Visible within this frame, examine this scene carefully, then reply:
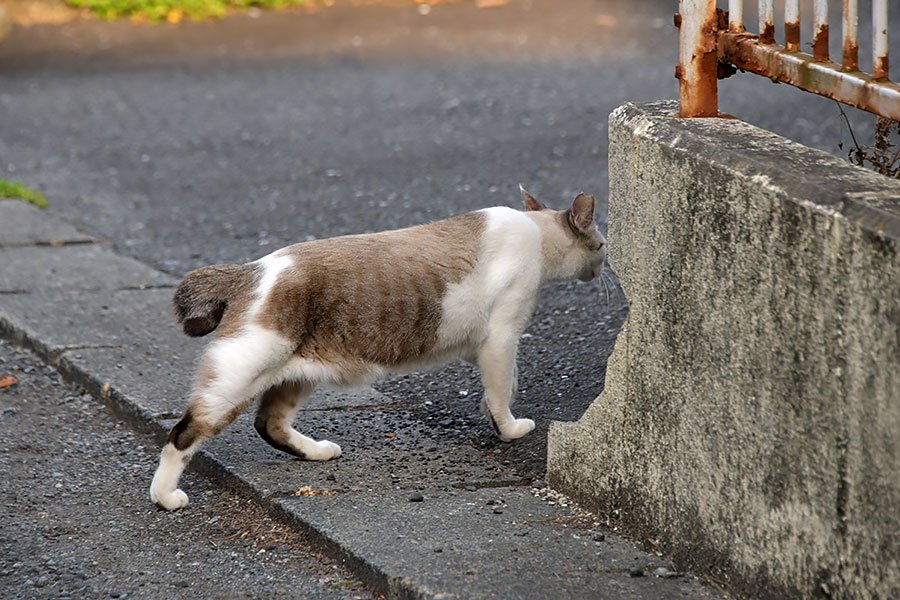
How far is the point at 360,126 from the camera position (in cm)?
845

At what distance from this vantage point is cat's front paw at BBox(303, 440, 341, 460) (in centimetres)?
374

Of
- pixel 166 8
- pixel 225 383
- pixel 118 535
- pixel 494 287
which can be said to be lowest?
pixel 118 535

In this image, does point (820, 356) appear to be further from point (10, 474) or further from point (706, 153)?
point (10, 474)

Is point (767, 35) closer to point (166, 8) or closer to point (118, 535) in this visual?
point (118, 535)

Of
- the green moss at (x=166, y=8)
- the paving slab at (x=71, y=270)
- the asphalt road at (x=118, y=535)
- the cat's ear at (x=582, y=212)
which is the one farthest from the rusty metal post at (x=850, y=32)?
the green moss at (x=166, y=8)

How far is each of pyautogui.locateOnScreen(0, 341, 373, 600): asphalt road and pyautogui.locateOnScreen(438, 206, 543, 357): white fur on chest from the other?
2.81 ft

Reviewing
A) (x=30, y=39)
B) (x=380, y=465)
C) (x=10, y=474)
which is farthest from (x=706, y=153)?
(x=30, y=39)

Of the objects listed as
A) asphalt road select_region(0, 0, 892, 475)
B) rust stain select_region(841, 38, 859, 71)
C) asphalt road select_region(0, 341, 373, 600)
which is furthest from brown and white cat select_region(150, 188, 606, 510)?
rust stain select_region(841, 38, 859, 71)

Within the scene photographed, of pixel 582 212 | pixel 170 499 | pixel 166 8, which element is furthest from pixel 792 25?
pixel 166 8

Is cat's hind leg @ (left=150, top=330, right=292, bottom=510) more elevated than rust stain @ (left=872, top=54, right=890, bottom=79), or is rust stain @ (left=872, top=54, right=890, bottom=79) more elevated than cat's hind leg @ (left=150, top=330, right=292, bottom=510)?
rust stain @ (left=872, top=54, right=890, bottom=79)

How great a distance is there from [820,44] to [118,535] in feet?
7.86

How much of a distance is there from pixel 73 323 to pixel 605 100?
463cm

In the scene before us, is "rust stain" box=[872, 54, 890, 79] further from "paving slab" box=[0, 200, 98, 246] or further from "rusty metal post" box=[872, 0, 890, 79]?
"paving slab" box=[0, 200, 98, 246]

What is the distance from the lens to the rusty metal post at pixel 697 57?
301 centimetres
